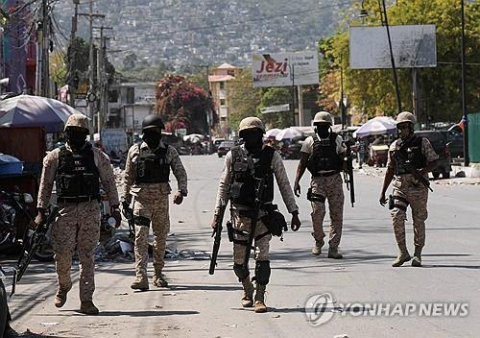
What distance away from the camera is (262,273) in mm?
10039

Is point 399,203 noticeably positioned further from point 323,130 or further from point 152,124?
point 152,124

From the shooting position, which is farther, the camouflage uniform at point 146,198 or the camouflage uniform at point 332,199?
the camouflage uniform at point 332,199

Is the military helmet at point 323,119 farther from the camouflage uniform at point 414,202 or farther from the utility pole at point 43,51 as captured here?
the utility pole at point 43,51

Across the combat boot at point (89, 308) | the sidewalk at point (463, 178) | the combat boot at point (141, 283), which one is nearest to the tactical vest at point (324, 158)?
the combat boot at point (141, 283)

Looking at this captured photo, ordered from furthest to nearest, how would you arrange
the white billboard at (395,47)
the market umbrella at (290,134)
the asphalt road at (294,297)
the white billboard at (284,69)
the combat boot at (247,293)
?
the white billboard at (284,69) → the market umbrella at (290,134) → the white billboard at (395,47) → the combat boot at (247,293) → the asphalt road at (294,297)

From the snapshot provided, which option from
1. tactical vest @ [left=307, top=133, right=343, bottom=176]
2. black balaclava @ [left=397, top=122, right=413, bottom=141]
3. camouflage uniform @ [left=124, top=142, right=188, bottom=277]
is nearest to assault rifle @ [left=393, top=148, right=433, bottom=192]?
black balaclava @ [left=397, top=122, right=413, bottom=141]

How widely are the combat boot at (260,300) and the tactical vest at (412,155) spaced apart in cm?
359

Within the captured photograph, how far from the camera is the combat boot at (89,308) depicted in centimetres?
1026

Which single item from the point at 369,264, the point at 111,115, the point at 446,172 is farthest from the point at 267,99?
the point at 369,264

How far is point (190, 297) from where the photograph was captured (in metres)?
11.2

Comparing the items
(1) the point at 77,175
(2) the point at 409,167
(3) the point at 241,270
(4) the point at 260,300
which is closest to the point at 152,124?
(1) the point at 77,175

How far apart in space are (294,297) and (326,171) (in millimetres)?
3710

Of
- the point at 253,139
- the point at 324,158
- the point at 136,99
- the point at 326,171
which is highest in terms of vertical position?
the point at 136,99

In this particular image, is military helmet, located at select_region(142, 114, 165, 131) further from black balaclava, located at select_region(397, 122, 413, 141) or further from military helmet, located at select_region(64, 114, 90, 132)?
black balaclava, located at select_region(397, 122, 413, 141)
